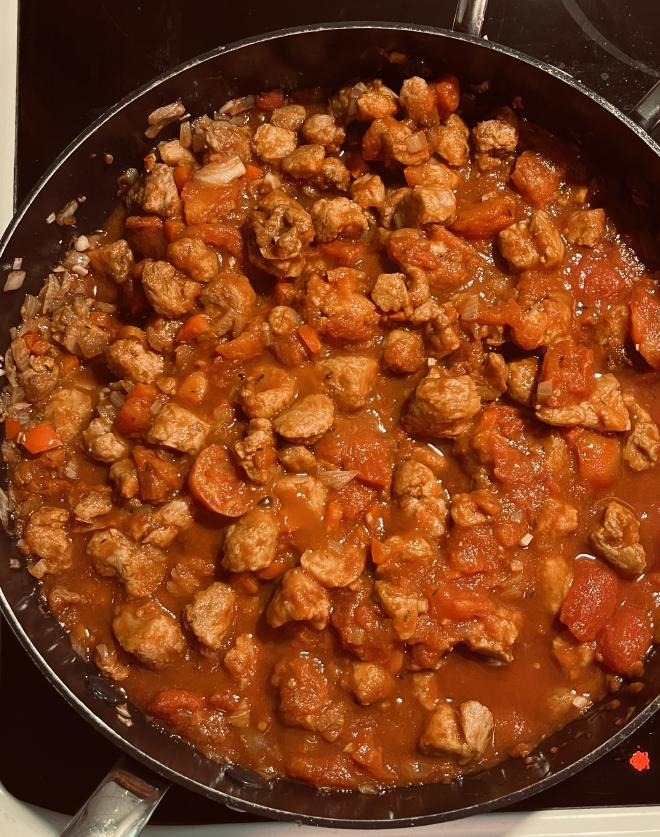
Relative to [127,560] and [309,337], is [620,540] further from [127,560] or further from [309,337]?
[127,560]

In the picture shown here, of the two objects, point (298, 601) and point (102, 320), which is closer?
point (298, 601)

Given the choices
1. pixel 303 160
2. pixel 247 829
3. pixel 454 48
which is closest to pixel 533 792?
pixel 247 829

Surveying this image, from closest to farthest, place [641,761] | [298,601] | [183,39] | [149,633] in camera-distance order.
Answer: [298,601]
[149,633]
[641,761]
[183,39]

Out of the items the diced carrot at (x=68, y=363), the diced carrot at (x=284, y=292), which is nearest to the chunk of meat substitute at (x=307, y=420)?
the diced carrot at (x=284, y=292)

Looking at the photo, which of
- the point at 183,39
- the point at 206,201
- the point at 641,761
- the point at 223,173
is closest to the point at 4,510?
the point at 206,201

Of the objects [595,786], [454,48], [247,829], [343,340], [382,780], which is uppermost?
[454,48]

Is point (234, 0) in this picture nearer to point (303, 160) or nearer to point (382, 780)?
point (303, 160)

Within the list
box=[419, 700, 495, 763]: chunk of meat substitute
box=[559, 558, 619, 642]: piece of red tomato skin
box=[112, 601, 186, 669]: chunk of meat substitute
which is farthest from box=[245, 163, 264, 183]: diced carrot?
box=[419, 700, 495, 763]: chunk of meat substitute
